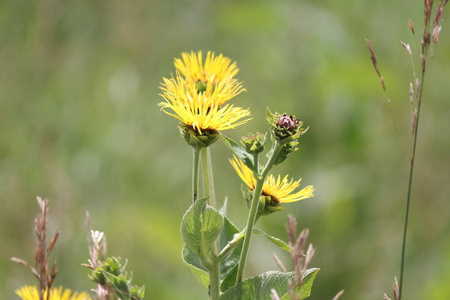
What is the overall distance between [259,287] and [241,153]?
0.19 metres

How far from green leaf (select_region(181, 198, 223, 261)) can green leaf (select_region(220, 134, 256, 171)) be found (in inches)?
3.0

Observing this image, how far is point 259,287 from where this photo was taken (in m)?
0.83

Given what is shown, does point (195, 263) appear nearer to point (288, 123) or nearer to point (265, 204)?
point (265, 204)

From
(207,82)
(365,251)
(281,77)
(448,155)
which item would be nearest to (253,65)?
(281,77)

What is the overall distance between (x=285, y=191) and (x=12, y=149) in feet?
6.01

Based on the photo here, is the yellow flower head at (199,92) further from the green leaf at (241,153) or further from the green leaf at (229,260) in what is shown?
the green leaf at (229,260)

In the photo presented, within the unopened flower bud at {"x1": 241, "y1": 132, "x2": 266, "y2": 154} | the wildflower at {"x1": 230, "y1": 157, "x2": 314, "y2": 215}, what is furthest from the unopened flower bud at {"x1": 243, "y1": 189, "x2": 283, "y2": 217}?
the unopened flower bud at {"x1": 241, "y1": 132, "x2": 266, "y2": 154}

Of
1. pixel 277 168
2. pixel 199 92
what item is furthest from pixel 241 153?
pixel 277 168

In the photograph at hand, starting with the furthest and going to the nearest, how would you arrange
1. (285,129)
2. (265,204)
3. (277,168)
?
1. (277,168)
2. (265,204)
3. (285,129)

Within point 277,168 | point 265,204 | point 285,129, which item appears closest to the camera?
point 285,129

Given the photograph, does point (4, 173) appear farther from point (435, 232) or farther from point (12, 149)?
point (435, 232)

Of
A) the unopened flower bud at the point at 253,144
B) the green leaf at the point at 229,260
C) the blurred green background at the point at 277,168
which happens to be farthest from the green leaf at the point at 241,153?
the blurred green background at the point at 277,168

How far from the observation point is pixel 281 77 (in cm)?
259

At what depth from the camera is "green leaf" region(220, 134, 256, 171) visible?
2.70 ft
